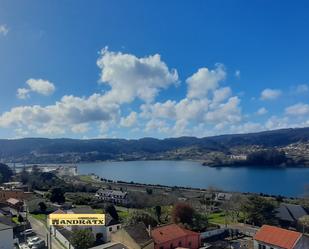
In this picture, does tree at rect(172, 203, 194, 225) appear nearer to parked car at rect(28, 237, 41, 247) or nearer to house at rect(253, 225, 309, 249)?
house at rect(253, 225, 309, 249)

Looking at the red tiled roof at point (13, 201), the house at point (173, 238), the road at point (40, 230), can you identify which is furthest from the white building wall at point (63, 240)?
the red tiled roof at point (13, 201)

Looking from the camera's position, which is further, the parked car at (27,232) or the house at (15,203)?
the house at (15,203)

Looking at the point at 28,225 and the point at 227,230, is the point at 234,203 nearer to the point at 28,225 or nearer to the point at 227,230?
the point at 227,230

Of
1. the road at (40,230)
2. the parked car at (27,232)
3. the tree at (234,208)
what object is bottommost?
the tree at (234,208)

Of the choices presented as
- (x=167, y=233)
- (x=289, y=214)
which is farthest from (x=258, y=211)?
(x=167, y=233)

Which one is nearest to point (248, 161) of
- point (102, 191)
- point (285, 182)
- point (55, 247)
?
point (285, 182)

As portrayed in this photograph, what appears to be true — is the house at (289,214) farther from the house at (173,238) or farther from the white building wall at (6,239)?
the white building wall at (6,239)
